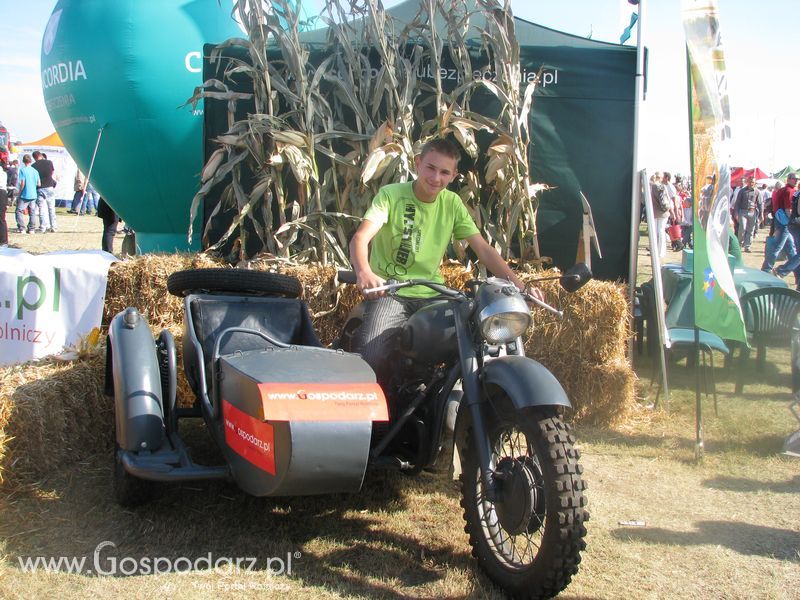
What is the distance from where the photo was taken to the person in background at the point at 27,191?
56.1ft

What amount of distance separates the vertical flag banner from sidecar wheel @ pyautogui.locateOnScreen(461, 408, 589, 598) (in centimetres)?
218

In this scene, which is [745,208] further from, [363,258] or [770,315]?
[363,258]

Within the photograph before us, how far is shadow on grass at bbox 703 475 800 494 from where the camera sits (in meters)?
3.94

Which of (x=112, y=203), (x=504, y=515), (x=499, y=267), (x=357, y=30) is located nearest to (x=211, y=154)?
(x=357, y=30)

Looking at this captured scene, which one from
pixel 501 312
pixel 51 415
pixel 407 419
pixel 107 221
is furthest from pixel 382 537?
pixel 107 221

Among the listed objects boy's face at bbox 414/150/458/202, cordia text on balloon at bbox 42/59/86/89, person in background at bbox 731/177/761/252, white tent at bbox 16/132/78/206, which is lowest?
boy's face at bbox 414/150/458/202

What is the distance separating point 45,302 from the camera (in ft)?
15.4

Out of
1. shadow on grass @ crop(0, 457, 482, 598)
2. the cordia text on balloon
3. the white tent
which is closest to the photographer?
shadow on grass @ crop(0, 457, 482, 598)

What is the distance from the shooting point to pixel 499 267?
143 inches

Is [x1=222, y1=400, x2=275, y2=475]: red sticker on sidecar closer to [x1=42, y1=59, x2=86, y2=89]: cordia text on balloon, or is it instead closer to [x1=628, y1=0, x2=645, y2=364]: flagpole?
[x1=628, y1=0, x2=645, y2=364]: flagpole

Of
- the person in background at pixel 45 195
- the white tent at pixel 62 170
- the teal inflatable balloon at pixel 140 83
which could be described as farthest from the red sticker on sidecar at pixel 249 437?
the white tent at pixel 62 170

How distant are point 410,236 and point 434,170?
368 mm

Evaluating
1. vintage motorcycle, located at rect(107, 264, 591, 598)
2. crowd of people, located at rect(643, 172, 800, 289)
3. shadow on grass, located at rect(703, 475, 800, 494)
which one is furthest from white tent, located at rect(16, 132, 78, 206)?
shadow on grass, located at rect(703, 475, 800, 494)

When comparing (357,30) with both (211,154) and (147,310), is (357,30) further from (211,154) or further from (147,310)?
(147,310)
